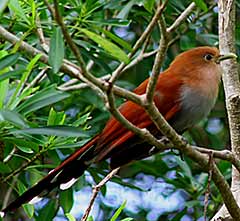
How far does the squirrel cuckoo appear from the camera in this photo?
2422 mm

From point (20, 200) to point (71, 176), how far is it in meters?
0.19

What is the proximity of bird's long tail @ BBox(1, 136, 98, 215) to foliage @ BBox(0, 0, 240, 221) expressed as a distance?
38 mm

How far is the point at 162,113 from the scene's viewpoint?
2.58m

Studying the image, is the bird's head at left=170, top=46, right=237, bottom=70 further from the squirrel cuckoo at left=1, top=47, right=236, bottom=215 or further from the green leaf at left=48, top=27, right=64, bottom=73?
the green leaf at left=48, top=27, right=64, bottom=73

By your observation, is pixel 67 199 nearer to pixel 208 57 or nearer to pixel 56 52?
pixel 208 57

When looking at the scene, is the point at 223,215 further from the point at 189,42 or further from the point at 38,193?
the point at 189,42

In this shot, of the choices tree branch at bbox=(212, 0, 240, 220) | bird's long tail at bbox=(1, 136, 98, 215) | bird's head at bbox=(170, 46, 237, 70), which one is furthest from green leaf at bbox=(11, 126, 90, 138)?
bird's head at bbox=(170, 46, 237, 70)

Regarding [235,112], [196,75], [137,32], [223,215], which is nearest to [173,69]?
[196,75]

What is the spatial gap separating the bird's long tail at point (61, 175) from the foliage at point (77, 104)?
0.12 ft

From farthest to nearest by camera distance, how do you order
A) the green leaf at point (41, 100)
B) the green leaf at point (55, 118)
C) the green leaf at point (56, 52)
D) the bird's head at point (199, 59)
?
the bird's head at point (199, 59)
the green leaf at point (55, 118)
the green leaf at point (41, 100)
the green leaf at point (56, 52)

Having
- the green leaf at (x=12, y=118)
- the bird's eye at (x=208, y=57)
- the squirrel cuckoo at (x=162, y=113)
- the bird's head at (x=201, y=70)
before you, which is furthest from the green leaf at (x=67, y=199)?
the green leaf at (x=12, y=118)

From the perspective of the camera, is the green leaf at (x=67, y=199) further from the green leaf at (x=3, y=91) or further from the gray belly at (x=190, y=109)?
the green leaf at (x=3, y=91)

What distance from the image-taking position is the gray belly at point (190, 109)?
2.61 metres

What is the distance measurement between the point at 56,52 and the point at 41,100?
488mm
